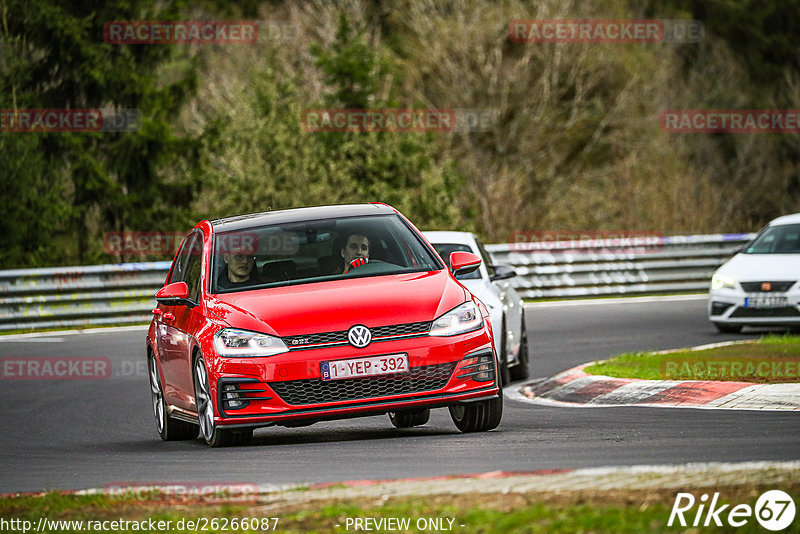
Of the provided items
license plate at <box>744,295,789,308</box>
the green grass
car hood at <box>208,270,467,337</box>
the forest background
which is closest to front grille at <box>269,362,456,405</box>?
car hood at <box>208,270,467,337</box>

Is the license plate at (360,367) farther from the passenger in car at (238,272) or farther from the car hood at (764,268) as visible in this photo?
the car hood at (764,268)

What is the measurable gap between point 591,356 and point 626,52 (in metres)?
32.2

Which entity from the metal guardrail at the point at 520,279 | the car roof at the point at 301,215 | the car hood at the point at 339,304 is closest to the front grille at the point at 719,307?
the metal guardrail at the point at 520,279

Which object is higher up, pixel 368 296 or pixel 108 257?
pixel 368 296

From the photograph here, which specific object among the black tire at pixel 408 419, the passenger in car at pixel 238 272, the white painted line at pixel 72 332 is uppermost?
the passenger in car at pixel 238 272

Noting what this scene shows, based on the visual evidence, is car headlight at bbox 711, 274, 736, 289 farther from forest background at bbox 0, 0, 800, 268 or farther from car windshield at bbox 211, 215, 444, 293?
forest background at bbox 0, 0, 800, 268

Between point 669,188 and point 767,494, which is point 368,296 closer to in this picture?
point 767,494

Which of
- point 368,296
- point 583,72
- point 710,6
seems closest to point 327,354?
point 368,296

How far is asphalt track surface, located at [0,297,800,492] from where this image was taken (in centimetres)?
782

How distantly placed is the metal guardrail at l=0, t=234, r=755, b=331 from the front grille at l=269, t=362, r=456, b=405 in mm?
14933

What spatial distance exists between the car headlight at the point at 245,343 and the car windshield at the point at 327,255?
0.62 metres

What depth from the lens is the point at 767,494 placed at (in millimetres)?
5992

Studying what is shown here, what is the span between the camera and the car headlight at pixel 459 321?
9312mm

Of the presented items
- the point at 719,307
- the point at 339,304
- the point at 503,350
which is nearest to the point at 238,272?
the point at 339,304
